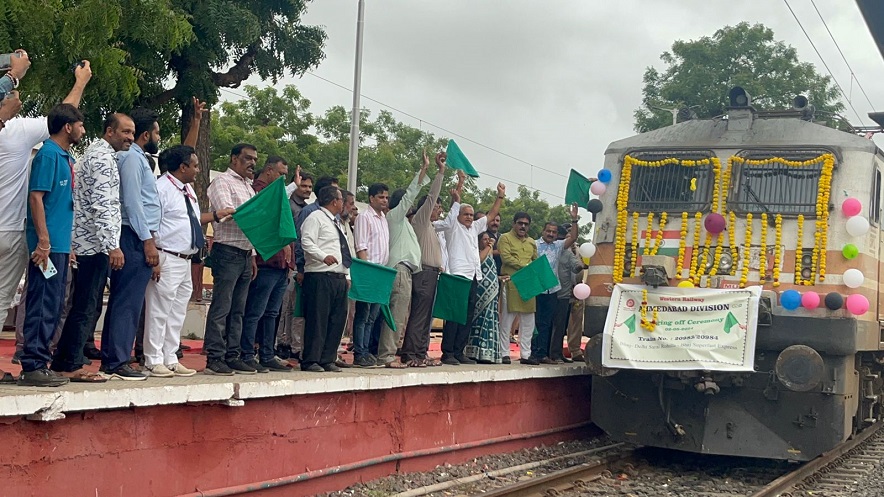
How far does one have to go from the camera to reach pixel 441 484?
27.9 feet

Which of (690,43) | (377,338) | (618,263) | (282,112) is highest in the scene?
(690,43)

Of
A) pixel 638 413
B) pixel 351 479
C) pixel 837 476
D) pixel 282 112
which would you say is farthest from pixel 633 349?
pixel 282 112

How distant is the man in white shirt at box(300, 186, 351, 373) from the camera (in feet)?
27.9

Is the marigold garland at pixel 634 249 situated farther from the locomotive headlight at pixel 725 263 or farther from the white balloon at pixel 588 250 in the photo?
the locomotive headlight at pixel 725 263

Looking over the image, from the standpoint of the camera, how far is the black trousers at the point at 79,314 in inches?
258

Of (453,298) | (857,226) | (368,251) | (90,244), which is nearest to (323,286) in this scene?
(368,251)

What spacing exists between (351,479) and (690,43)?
3143 cm

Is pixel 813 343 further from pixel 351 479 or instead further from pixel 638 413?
pixel 351 479

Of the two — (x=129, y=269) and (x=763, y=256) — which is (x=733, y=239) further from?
(x=129, y=269)

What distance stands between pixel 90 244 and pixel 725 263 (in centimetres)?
612

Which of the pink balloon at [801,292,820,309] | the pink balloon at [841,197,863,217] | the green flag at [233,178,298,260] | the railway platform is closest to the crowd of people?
the green flag at [233,178,298,260]

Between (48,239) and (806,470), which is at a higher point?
(48,239)

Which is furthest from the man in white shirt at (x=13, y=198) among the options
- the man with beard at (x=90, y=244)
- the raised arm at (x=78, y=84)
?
the man with beard at (x=90, y=244)

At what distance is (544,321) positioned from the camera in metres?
12.3
